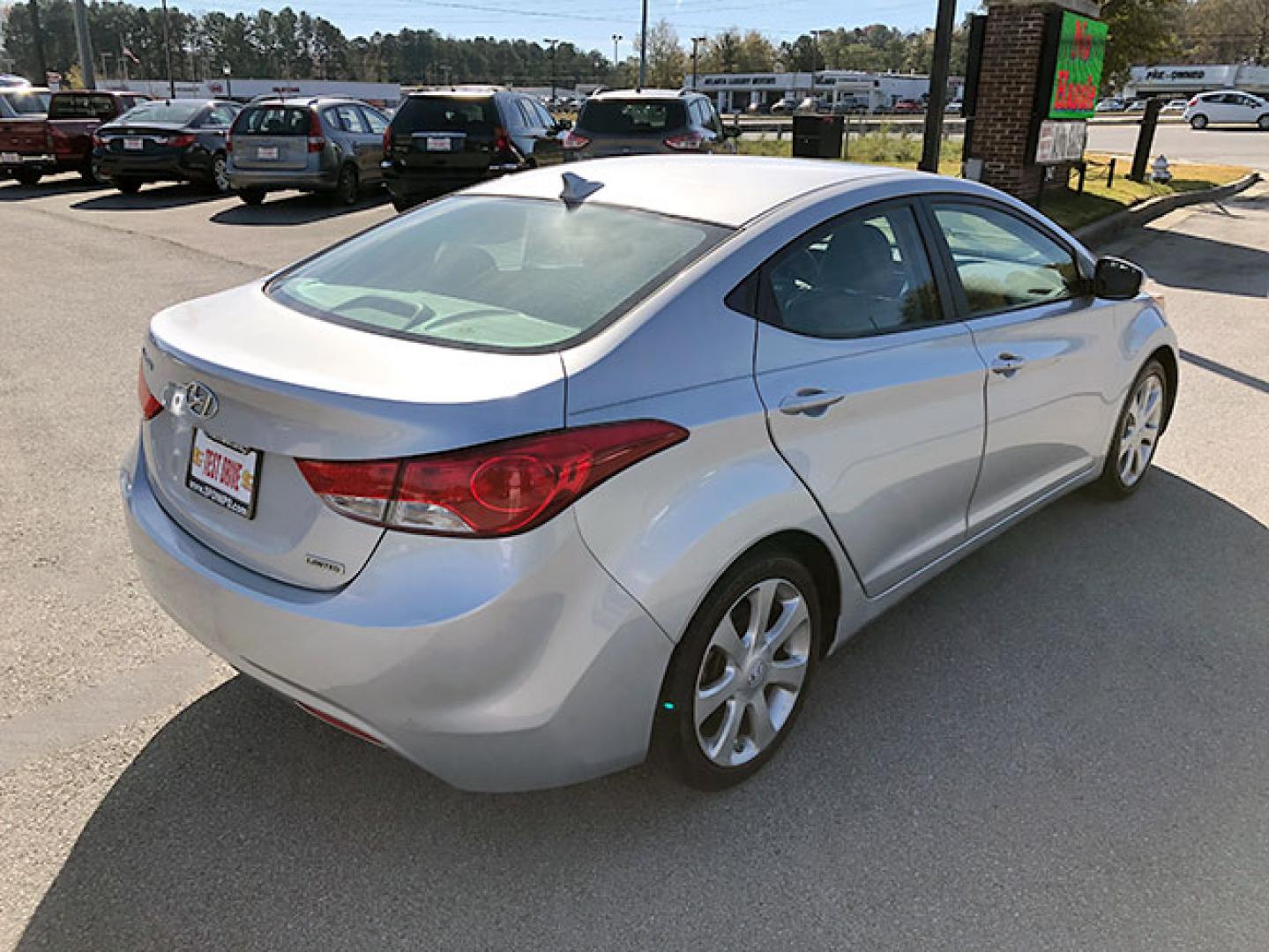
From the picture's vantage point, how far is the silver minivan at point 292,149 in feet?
47.1

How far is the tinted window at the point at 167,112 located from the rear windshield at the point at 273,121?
2479mm

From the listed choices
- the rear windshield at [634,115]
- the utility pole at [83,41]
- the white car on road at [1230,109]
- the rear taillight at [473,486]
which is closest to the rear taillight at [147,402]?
the rear taillight at [473,486]

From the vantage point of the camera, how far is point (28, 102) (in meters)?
18.1

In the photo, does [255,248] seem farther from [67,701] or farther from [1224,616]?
[1224,616]

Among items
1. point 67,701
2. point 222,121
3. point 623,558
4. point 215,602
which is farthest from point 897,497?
point 222,121

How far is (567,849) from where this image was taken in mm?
2531

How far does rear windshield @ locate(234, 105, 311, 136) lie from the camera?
1443 cm

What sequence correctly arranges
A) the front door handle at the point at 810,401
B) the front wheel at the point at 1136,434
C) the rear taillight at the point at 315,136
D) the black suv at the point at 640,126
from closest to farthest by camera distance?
the front door handle at the point at 810,401
the front wheel at the point at 1136,434
the black suv at the point at 640,126
the rear taillight at the point at 315,136

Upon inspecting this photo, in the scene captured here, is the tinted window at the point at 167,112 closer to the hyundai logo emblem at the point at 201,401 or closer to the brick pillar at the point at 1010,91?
the brick pillar at the point at 1010,91

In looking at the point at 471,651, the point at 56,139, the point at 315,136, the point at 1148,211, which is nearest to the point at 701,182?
the point at 471,651

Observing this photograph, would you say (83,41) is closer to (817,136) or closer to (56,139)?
(56,139)

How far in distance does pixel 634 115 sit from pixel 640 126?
24 centimetres

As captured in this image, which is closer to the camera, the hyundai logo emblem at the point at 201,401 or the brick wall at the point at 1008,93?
the hyundai logo emblem at the point at 201,401

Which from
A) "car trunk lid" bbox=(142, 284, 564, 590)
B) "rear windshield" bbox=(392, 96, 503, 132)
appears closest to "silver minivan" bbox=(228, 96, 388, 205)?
"rear windshield" bbox=(392, 96, 503, 132)
